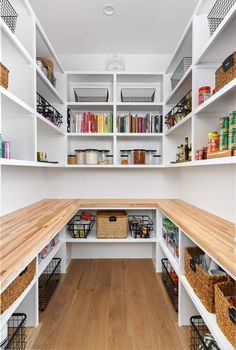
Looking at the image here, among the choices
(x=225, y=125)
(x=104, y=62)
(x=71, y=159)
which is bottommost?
(x=71, y=159)

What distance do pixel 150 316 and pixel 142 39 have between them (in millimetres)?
2755

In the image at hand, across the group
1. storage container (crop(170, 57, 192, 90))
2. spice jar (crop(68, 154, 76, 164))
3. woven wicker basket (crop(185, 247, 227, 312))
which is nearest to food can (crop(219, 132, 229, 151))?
woven wicker basket (crop(185, 247, 227, 312))

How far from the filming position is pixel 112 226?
8.28ft

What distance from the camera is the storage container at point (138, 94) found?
103 inches

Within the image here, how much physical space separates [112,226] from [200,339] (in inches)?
55.5

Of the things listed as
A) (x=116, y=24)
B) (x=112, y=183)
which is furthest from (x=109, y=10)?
(x=112, y=183)

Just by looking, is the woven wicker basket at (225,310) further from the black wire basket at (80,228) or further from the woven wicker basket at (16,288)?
the black wire basket at (80,228)

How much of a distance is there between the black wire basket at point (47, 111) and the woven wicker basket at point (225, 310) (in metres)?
1.96

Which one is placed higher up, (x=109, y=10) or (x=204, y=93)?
(x=109, y=10)

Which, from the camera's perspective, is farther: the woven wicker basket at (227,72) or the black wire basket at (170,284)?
the black wire basket at (170,284)

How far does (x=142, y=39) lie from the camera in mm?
2512

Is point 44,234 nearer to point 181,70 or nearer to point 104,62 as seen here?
point 181,70

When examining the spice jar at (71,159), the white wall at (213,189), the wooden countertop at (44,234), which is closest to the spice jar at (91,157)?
the spice jar at (71,159)

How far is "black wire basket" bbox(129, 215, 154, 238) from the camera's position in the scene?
254 cm
